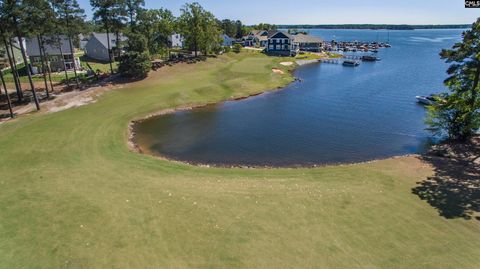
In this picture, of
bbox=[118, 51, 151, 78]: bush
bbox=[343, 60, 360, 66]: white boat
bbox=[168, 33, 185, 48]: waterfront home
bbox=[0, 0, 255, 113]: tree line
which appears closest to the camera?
bbox=[0, 0, 255, 113]: tree line

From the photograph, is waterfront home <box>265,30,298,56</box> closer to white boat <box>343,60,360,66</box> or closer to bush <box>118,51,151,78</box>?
white boat <box>343,60,360,66</box>

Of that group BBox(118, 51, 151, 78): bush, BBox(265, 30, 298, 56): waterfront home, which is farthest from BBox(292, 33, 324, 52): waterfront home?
BBox(118, 51, 151, 78): bush

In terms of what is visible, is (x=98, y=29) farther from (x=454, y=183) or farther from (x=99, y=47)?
(x=454, y=183)

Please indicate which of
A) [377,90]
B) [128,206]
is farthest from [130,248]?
[377,90]

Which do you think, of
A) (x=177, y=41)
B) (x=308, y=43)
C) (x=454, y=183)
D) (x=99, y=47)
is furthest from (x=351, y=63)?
(x=454, y=183)

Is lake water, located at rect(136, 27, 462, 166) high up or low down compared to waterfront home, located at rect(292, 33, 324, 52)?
down

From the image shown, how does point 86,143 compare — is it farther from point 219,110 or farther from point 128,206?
point 219,110
